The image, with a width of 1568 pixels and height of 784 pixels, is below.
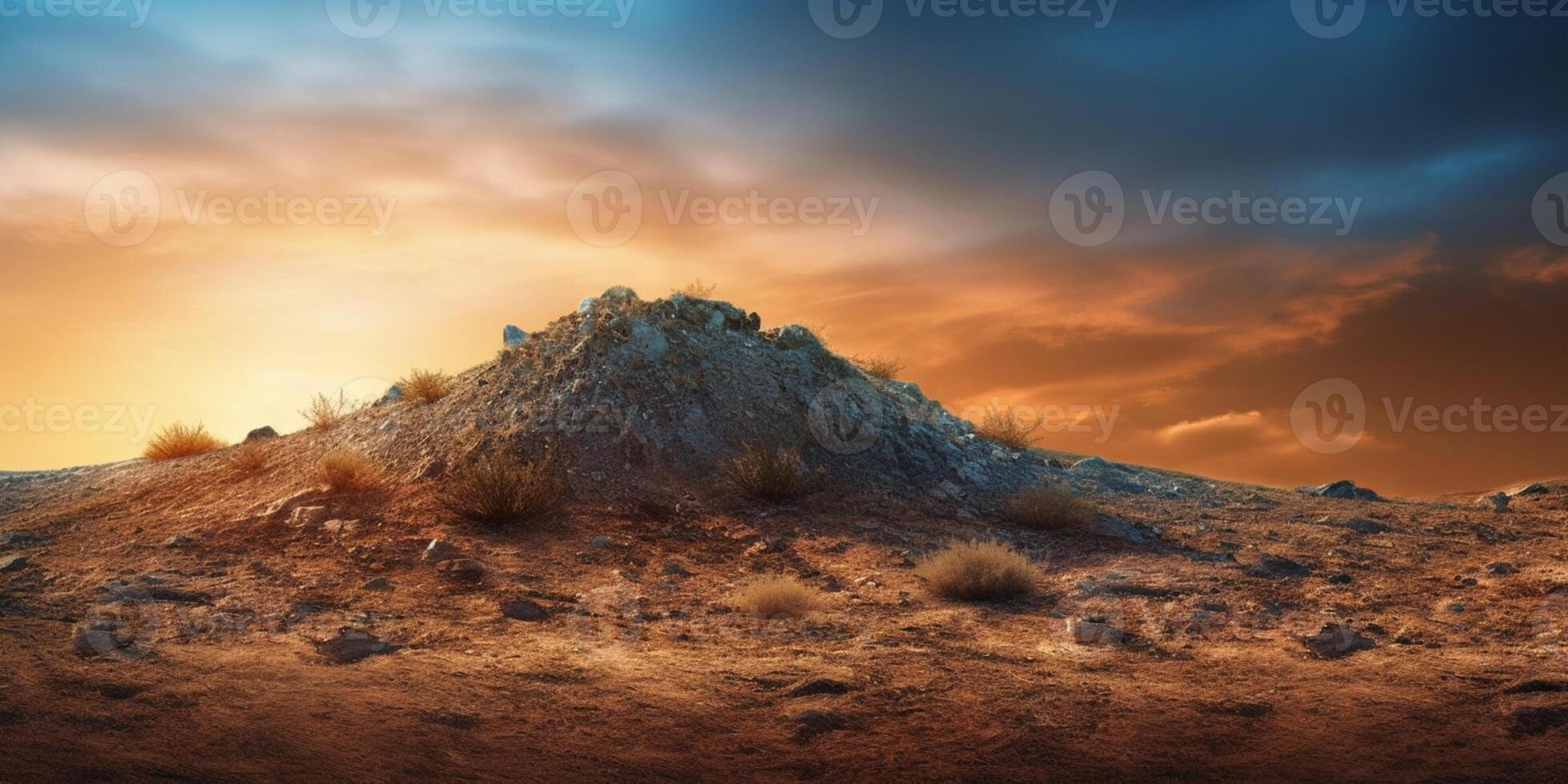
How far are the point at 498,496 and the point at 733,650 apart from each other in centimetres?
471

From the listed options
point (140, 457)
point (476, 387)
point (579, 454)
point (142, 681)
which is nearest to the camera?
point (142, 681)

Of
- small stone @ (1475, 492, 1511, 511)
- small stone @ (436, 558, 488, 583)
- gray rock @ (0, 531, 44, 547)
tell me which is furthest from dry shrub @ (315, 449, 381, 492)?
small stone @ (1475, 492, 1511, 511)

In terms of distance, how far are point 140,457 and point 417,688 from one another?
14117 millimetres

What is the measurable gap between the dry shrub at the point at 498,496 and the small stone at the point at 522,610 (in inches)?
109

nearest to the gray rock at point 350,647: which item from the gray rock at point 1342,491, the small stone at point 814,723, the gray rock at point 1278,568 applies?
the small stone at point 814,723

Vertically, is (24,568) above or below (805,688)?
above

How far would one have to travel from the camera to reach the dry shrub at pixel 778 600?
27.8 ft

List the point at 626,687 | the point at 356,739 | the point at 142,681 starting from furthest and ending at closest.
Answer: the point at 626,687
the point at 142,681
the point at 356,739

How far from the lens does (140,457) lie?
1694 cm

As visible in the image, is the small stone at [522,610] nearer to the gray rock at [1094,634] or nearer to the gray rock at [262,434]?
the gray rock at [1094,634]

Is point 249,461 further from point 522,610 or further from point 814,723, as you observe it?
point 814,723

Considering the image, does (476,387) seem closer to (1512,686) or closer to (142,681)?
(142,681)

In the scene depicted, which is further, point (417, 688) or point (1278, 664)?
point (1278, 664)

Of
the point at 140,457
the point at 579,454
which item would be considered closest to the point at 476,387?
the point at 579,454
